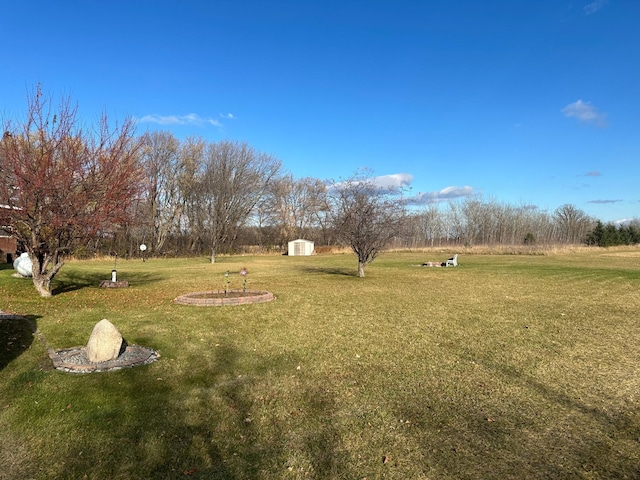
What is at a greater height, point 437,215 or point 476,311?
point 437,215

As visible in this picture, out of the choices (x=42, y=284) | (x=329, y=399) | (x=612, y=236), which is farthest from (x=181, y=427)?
(x=612, y=236)

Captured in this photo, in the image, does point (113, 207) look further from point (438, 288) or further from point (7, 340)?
point (438, 288)

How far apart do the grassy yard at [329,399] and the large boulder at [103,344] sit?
0.45 m


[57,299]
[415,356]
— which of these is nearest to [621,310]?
[415,356]

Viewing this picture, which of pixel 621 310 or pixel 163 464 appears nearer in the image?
pixel 163 464

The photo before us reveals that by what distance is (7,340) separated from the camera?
5.87 metres

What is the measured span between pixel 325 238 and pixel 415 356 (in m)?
46.2

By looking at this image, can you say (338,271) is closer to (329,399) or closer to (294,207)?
(329,399)

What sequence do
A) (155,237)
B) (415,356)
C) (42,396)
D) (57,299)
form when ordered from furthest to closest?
1. (155,237)
2. (57,299)
3. (415,356)
4. (42,396)

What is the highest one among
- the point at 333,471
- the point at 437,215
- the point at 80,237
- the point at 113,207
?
the point at 437,215

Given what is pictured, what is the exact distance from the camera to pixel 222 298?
9.66m

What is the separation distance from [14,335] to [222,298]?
423 centimetres

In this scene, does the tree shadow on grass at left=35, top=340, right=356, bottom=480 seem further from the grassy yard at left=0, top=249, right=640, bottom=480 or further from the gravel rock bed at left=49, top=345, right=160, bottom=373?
the gravel rock bed at left=49, top=345, right=160, bottom=373

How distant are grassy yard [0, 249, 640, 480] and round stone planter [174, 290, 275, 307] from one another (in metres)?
0.89
